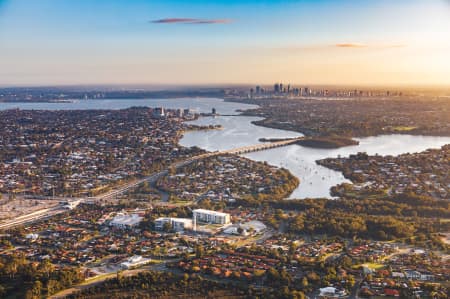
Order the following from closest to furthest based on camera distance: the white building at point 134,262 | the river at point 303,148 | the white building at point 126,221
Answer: the white building at point 134,262 < the white building at point 126,221 < the river at point 303,148

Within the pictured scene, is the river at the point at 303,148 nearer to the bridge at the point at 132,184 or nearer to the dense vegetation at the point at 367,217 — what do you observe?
the bridge at the point at 132,184

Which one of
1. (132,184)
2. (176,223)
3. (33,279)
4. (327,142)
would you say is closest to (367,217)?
(176,223)

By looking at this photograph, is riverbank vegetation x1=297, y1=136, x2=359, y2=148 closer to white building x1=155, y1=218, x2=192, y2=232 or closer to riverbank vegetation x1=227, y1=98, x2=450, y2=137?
riverbank vegetation x1=227, y1=98, x2=450, y2=137

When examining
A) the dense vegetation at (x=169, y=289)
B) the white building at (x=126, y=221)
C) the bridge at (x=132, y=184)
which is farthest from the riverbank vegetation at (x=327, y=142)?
the dense vegetation at (x=169, y=289)

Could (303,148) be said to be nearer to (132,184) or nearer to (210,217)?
(132,184)

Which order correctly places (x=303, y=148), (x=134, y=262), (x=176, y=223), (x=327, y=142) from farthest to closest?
1. (x=327, y=142)
2. (x=303, y=148)
3. (x=176, y=223)
4. (x=134, y=262)

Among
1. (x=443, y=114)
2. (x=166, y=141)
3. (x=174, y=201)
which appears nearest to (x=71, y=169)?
(x=174, y=201)

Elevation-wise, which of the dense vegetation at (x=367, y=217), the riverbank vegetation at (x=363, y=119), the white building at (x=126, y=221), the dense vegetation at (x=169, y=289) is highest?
the riverbank vegetation at (x=363, y=119)
